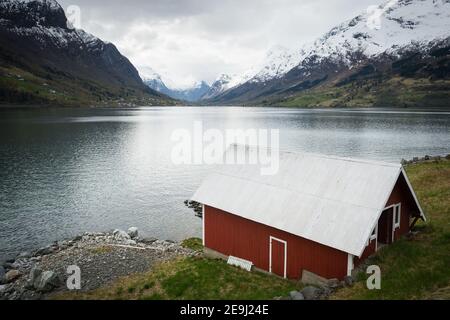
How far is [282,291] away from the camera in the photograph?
74.2 feet

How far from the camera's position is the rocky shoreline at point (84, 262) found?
2610 cm

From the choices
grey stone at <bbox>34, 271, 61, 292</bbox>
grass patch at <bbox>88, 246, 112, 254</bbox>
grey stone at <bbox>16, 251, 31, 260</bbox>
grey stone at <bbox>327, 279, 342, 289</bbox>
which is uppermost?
grey stone at <bbox>327, 279, 342, 289</bbox>

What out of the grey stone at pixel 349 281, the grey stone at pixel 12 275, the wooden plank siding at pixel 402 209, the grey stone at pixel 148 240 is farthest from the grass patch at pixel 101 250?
the wooden plank siding at pixel 402 209

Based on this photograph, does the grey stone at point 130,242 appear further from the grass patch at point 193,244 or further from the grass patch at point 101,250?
the grass patch at point 193,244

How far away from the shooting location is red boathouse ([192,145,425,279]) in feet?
72.5

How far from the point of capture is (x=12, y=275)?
29656 millimetres

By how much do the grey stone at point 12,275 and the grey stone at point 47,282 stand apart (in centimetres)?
488

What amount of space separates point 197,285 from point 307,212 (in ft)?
28.0

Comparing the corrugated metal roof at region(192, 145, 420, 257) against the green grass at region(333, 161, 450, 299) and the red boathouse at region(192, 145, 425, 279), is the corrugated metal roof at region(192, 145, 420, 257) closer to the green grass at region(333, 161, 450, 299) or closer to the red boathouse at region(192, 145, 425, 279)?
the red boathouse at region(192, 145, 425, 279)

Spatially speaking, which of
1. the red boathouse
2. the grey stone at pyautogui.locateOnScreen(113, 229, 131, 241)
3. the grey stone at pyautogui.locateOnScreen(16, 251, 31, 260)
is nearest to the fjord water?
the grey stone at pyautogui.locateOnScreen(16, 251, 31, 260)

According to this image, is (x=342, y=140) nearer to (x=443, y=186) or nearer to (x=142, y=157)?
(x=142, y=157)

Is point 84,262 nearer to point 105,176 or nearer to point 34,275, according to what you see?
point 34,275

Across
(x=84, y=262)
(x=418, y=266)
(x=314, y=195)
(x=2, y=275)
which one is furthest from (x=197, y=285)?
(x=2, y=275)
